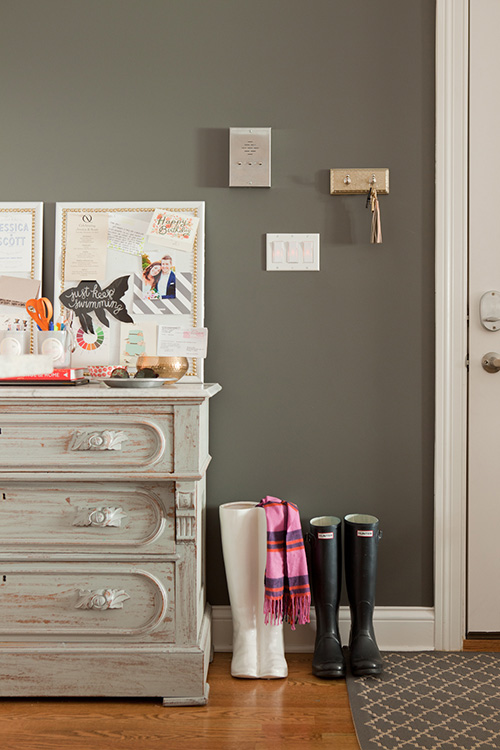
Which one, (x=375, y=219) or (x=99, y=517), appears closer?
(x=99, y=517)

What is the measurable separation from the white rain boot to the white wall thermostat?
1.09 metres

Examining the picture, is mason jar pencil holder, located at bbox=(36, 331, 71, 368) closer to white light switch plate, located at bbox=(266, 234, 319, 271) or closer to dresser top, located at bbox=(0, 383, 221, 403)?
dresser top, located at bbox=(0, 383, 221, 403)

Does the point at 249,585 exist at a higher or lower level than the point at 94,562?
lower

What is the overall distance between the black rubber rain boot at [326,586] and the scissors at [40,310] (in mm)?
1101

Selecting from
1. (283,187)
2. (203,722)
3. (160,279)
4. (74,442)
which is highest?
(283,187)

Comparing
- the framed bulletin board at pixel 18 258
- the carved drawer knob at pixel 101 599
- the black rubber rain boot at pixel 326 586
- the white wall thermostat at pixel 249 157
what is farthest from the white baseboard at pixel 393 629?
the white wall thermostat at pixel 249 157

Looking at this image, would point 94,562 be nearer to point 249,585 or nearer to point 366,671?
point 249,585

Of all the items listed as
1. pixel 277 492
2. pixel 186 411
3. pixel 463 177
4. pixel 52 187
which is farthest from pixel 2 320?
pixel 463 177

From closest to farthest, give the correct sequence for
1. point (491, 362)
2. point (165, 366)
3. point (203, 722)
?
1. point (203, 722)
2. point (165, 366)
3. point (491, 362)

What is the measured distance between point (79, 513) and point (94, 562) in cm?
15

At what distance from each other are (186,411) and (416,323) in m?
0.89

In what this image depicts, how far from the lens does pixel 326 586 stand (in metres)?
1.94

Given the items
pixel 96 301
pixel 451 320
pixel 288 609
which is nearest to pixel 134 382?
pixel 96 301

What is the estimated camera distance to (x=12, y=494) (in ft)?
5.68
